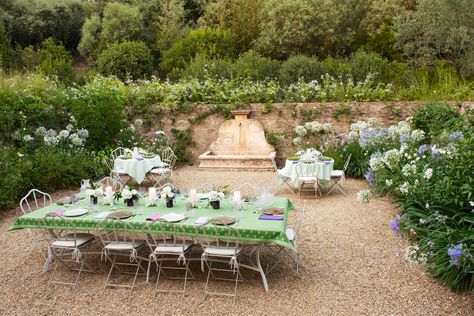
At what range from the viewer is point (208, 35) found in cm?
1855

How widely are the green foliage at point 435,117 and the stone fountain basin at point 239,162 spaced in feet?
11.7

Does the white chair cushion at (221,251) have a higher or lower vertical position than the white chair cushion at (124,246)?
higher

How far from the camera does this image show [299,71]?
13.4 metres

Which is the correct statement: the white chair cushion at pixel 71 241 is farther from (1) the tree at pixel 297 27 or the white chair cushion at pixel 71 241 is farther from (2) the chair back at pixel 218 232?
(1) the tree at pixel 297 27

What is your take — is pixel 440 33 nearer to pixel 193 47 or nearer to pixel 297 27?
pixel 297 27

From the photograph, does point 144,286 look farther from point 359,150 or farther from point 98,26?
point 98,26

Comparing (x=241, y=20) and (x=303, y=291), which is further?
(x=241, y=20)

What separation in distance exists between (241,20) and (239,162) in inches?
467

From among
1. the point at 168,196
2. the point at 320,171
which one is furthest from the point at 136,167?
the point at 168,196

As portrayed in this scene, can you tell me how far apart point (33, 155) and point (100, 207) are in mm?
4373

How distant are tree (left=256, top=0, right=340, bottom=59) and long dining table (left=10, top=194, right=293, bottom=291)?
1430 cm

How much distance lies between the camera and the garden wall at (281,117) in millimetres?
11383

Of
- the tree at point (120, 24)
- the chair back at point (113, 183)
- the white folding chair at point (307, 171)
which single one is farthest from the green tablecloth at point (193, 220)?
the tree at point (120, 24)

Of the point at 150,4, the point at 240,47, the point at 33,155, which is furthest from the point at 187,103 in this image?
the point at 150,4
